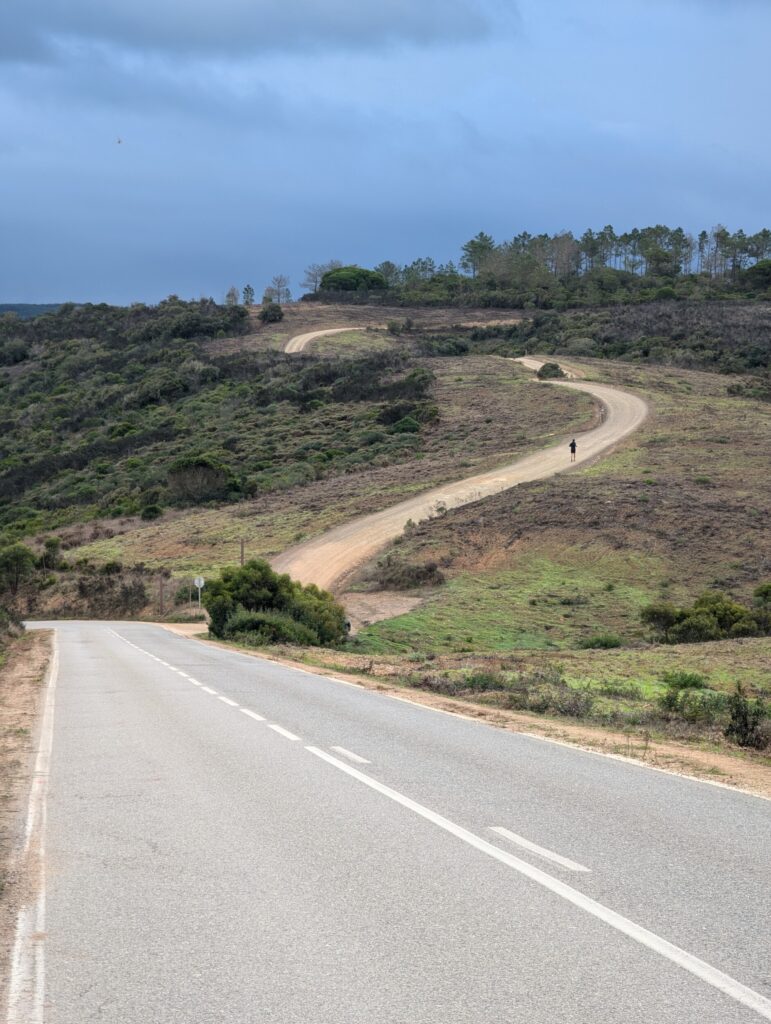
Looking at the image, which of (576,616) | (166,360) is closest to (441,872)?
(576,616)

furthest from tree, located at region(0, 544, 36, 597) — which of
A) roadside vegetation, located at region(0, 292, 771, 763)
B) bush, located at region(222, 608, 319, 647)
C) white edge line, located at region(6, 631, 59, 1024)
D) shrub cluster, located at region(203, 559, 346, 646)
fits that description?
white edge line, located at region(6, 631, 59, 1024)

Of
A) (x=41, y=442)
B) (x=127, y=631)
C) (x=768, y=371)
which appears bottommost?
(x=127, y=631)

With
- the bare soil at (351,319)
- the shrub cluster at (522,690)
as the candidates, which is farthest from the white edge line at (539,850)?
the bare soil at (351,319)

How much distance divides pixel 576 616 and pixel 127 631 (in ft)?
55.2

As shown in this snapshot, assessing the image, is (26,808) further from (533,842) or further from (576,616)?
(576,616)

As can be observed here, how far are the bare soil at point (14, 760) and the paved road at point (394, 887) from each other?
8.9 inches

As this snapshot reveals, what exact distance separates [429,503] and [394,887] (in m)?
50.6

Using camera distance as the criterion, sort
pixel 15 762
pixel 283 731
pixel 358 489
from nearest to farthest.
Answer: pixel 15 762 → pixel 283 731 → pixel 358 489

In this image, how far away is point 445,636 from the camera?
3391cm

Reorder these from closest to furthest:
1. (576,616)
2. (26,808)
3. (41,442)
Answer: (26,808)
(576,616)
(41,442)

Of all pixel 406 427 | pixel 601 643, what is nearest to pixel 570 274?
pixel 406 427

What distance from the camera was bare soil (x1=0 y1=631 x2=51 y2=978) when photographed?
6.12 metres

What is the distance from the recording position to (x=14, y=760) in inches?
437

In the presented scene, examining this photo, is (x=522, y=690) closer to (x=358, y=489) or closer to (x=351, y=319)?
(x=358, y=489)
